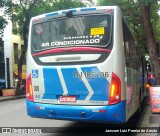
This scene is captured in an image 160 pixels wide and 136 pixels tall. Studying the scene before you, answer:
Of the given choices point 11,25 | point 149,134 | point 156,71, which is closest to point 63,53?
point 149,134

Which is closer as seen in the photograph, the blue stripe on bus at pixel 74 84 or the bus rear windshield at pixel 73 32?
the blue stripe on bus at pixel 74 84

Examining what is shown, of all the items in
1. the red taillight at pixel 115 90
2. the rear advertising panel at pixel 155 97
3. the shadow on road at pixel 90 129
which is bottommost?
the shadow on road at pixel 90 129

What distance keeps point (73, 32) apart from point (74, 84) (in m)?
1.27

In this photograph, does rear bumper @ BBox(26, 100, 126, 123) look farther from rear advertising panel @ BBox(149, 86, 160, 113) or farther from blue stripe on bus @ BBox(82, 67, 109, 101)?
rear advertising panel @ BBox(149, 86, 160, 113)

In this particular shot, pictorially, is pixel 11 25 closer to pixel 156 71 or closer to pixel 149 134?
pixel 156 71

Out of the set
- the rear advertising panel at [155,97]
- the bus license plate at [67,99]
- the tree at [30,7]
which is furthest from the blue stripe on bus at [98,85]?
the tree at [30,7]

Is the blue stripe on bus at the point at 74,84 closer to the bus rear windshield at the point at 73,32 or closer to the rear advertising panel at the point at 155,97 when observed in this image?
the bus rear windshield at the point at 73,32

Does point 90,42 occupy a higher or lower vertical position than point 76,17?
lower

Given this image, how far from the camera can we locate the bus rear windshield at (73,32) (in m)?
7.29

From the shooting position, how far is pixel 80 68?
23.7 ft

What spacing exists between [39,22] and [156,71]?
29.6 ft

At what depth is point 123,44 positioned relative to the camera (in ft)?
24.5

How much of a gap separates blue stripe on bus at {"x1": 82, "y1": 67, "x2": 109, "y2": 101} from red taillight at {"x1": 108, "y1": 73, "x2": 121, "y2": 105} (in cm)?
10

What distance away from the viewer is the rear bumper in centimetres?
696
